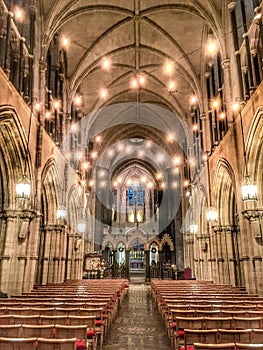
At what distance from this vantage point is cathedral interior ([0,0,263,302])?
12.6 metres

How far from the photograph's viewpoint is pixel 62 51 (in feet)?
67.3

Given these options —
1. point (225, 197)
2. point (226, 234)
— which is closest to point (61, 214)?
point (226, 234)

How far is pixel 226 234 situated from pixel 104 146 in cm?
2037

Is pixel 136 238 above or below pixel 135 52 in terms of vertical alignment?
below

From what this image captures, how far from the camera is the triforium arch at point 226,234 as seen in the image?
16.6 m

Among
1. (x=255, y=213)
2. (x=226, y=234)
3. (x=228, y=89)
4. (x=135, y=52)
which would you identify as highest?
A: (x=135, y=52)

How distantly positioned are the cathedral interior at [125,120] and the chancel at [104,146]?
82mm

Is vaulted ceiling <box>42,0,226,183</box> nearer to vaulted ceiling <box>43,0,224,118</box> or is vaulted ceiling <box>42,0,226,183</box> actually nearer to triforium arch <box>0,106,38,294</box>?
vaulted ceiling <box>43,0,224,118</box>

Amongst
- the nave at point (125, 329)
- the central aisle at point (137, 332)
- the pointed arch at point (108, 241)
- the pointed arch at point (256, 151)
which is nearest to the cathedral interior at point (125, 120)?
the pointed arch at point (256, 151)

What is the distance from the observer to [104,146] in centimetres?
3453

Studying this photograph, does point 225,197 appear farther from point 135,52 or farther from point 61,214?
point 135,52

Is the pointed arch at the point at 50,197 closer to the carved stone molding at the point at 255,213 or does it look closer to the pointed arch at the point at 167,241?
the carved stone molding at the point at 255,213

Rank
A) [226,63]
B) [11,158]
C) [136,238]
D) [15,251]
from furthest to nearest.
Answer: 1. [136,238]
2. [226,63]
3. [11,158]
4. [15,251]

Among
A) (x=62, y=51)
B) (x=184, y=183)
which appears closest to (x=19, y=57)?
(x=62, y=51)
